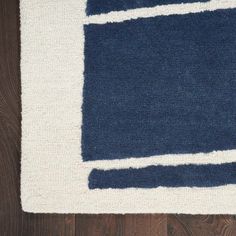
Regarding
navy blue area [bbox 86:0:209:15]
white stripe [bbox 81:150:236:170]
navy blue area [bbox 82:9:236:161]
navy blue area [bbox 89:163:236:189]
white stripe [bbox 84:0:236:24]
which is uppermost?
navy blue area [bbox 86:0:209:15]

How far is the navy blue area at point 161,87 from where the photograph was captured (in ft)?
2.43

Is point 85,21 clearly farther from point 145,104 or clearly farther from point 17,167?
point 17,167

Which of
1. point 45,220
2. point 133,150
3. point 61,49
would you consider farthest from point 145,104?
point 45,220

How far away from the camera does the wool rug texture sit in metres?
0.74

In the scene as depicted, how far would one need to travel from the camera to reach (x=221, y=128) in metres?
0.74

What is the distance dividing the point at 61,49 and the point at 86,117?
153mm

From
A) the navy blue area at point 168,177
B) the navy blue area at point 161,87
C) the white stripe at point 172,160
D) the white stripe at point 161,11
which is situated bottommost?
the navy blue area at point 168,177

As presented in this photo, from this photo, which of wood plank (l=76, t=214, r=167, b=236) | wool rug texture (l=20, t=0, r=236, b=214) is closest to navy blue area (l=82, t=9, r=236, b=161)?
wool rug texture (l=20, t=0, r=236, b=214)

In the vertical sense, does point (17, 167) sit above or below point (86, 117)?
below

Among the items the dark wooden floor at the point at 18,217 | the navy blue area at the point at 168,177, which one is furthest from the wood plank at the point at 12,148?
the navy blue area at the point at 168,177

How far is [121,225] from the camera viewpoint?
0.76m

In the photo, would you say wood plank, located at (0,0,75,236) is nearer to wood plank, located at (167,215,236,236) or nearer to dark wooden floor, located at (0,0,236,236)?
dark wooden floor, located at (0,0,236,236)

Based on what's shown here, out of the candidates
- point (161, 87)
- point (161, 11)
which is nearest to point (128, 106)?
point (161, 87)

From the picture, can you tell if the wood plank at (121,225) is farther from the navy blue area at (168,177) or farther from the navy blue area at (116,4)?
the navy blue area at (116,4)
